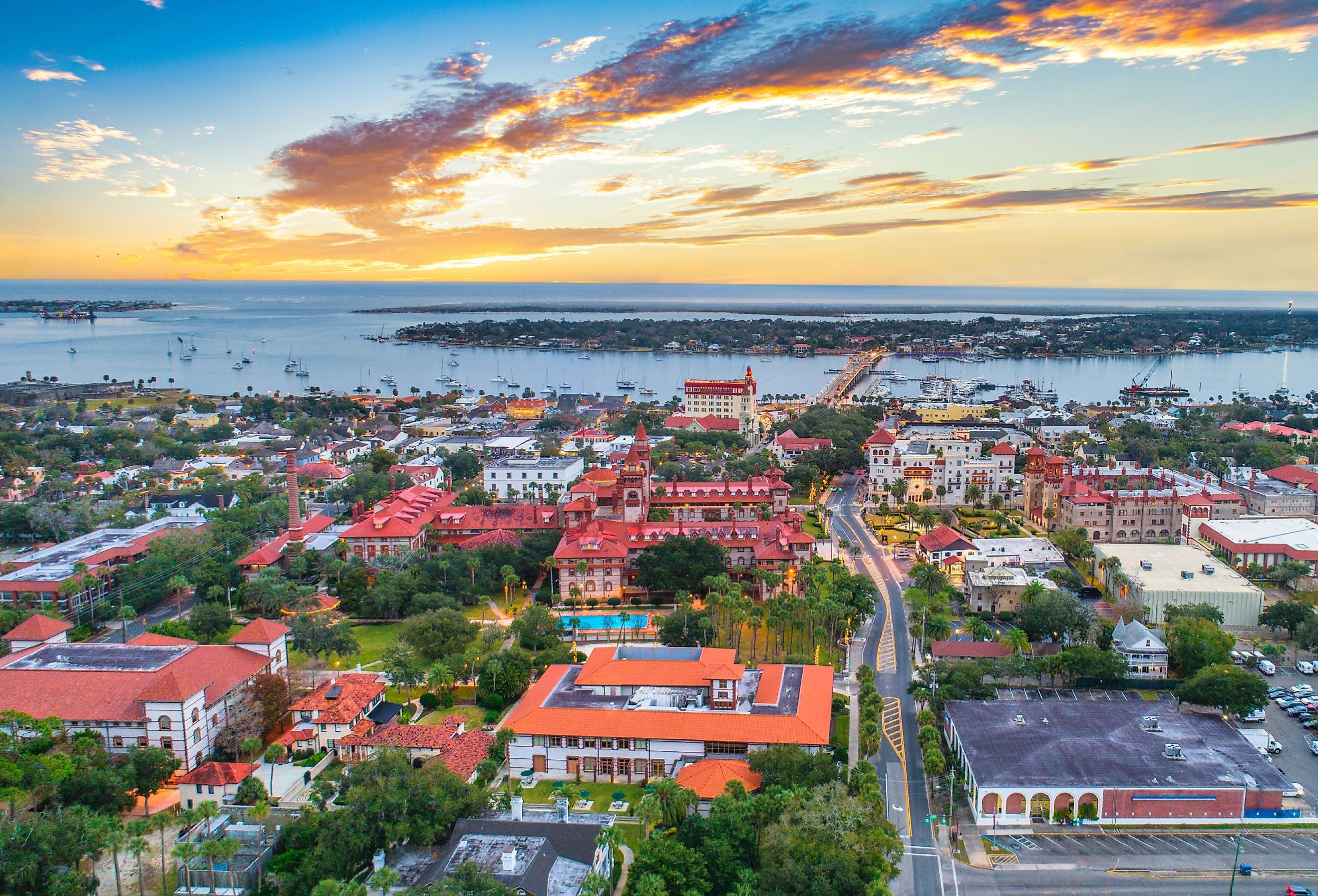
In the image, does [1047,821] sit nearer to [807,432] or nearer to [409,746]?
[409,746]

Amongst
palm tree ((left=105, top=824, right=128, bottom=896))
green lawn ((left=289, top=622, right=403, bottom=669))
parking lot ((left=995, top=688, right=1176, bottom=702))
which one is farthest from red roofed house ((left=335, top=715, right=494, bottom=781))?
parking lot ((left=995, top=688, right=1176, bottom=702))

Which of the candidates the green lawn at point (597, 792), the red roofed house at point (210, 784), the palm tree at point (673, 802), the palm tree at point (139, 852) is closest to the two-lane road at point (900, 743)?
the palm tree at point (673, 802)

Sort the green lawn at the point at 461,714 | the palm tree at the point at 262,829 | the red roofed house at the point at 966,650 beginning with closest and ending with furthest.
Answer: the palm tree at the point at 262,829 → the green lawn at the point at 461,714 → the red roofed house at the point at 966,650

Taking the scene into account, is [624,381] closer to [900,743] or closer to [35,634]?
[35,634]

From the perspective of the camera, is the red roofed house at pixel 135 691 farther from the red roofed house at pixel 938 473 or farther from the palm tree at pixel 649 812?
the red roofed house at pixel 938 473

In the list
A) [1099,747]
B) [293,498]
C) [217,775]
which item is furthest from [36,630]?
[1099,747]

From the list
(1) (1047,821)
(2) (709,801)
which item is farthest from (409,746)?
(1) (1047,821)
